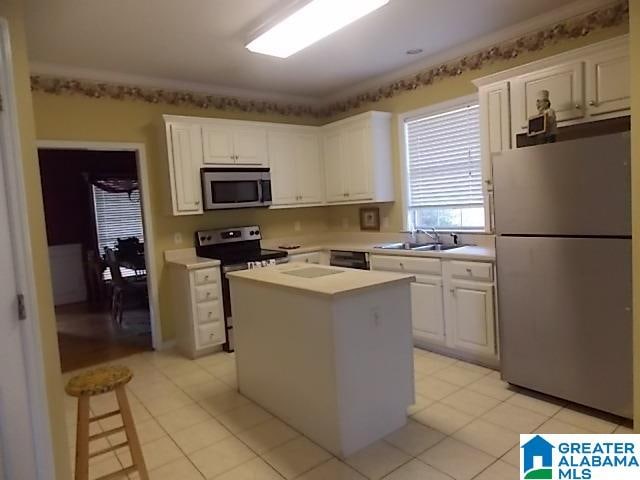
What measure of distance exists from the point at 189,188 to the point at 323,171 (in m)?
1.66

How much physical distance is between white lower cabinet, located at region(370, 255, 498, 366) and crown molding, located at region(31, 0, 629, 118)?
175 centimetres

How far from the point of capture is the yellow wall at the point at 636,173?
1945 mm

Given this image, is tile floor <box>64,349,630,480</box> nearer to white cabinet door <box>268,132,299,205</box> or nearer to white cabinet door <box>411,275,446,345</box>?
white cabinet door <box>411,275,446,345</box>

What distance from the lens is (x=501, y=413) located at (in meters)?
2.62

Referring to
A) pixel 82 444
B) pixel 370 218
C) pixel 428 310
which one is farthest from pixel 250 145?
pixel 82 444

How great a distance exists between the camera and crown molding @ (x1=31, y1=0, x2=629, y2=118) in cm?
303

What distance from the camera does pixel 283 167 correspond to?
473 cm

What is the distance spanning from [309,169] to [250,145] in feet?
2.66

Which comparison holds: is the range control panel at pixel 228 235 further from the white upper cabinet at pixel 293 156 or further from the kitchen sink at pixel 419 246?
the kitchen sink at pixel 419 246

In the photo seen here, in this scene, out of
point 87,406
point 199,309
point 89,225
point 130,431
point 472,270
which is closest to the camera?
point 87,406

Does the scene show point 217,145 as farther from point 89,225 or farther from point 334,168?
point 89,225

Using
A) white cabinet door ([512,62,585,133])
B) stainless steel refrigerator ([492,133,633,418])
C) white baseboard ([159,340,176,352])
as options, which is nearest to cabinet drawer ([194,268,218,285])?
white baseboard ([159,340,176,352])

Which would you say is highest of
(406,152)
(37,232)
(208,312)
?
(406,152)

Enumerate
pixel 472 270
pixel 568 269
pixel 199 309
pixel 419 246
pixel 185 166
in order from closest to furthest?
pixel 568 269
pixel 472 270
pixel 199 309
pixel 185 166
pixel 419 246
